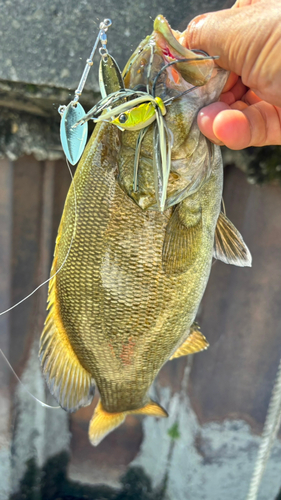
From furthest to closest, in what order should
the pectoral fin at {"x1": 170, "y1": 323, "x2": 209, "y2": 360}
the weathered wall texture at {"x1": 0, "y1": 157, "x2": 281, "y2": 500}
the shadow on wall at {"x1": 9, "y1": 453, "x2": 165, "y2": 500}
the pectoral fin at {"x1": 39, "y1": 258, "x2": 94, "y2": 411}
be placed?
the shadow on wall at {"x1": 9, "y1": 453, "x2": 165, "y2": 500} < the weathered wall texture at {"x1": 0, "y1": 157, "x2": 281, "y2": 500} < the pectoral fin at {"x1": 170, "y1": 323, "x2": 209, "y2": 360} < the pectoral fin at {"x1": 39, "y1": 258, "x2": 94, "y2": 411}

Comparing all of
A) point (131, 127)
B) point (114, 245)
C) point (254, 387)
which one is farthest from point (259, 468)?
point (131, 127)

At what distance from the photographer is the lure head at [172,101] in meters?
0.61

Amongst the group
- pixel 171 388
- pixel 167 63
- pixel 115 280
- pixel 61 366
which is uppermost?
pixel 167 63

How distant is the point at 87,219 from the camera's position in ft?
2.63

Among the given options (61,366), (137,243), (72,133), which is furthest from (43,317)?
(72,133)

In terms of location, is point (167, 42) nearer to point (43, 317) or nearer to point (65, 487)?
point (43, 317)

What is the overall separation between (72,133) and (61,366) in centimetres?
64

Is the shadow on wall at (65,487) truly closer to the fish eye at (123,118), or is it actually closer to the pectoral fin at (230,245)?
the pectoral fin at (230,245)

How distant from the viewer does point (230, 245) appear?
947 mm

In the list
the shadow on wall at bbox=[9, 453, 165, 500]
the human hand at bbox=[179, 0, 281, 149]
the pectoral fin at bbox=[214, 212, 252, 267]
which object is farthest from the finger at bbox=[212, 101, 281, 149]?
the shadow on wall at bbox=[9, 453, 165, 500]

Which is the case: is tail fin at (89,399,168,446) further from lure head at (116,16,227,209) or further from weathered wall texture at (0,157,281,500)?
lure head at (116,16,227,209)

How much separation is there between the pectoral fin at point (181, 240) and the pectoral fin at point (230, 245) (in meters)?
0.13

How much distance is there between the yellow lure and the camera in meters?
0.60

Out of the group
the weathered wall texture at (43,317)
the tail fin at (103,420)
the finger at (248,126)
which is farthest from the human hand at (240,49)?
the tail fin at (103,420)
